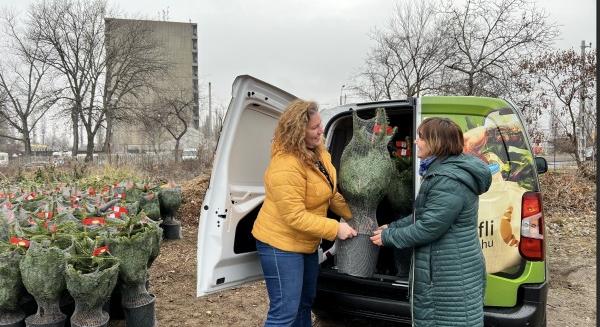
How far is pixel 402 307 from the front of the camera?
112 inches

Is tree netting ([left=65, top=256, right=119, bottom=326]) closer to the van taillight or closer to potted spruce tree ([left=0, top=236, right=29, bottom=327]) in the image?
potted spruce tree ([left=0, top=236, right=29, bottom=327])

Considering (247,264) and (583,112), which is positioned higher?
(583,112)

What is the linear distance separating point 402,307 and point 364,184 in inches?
32.6

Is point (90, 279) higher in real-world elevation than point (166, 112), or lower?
lower

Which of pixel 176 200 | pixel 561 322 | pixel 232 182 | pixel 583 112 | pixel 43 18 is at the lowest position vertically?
pixel 561 322

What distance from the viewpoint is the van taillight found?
2701 millimetres

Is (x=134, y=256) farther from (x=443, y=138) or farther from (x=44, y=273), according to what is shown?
(x=443, y=138)

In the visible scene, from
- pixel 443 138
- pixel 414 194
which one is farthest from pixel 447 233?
pixel 414 194

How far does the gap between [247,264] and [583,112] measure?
13330 millimetres

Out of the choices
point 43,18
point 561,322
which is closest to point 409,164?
point 561,322

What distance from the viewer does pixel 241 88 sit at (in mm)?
2570

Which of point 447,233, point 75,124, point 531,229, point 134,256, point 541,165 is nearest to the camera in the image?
point 447,233

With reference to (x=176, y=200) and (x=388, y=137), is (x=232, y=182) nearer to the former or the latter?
(x=388, y=137)

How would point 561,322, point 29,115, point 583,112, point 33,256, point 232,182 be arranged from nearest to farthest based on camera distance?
1. point 232,182
2. point 33,256
3. point 561,322
4. point 583,112
5. point 29,115
